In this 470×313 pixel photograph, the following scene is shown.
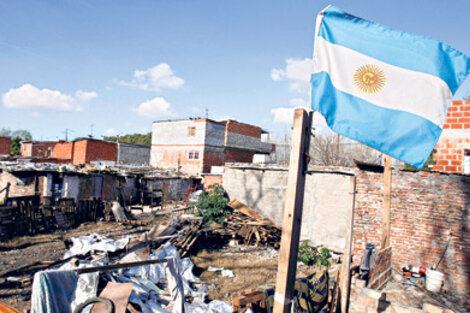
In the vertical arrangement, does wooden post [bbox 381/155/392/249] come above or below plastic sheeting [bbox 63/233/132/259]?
above

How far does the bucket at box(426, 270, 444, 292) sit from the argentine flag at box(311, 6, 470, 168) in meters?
5.16

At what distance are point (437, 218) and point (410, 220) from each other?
1.95ft

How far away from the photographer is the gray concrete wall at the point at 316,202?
1226 centimetres

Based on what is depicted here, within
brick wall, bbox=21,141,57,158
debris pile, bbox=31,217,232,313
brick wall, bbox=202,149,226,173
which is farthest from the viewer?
brick wall, bbox=21,141,57,158

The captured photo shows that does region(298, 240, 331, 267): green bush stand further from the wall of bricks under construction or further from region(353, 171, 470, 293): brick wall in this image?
the wall of bricks under construction

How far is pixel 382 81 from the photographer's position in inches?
121

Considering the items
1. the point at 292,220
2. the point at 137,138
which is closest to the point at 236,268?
the point at 292,220

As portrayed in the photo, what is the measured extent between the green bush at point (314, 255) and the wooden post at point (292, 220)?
928 centimetres

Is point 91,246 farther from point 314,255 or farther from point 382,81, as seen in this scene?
point 382,81

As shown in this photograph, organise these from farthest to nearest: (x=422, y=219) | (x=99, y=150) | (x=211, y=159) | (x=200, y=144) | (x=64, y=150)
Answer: (x=64, y=150)
(x=99, y=150)
(x=211, y=159)
(x=200, y=144)
(x=422, y=219)

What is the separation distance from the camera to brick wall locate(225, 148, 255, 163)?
34.8m

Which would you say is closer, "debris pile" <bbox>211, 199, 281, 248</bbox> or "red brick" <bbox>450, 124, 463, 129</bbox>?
"red brick" <bbox>450, 124, 463, 129</bbox>

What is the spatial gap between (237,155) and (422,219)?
2909 cm

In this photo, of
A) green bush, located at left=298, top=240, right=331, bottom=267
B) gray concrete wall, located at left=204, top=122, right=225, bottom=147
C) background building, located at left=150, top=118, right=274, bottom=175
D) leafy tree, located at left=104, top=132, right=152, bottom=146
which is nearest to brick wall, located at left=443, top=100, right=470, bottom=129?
green bush, located at left=298, top=240, right=331, bottom=267
